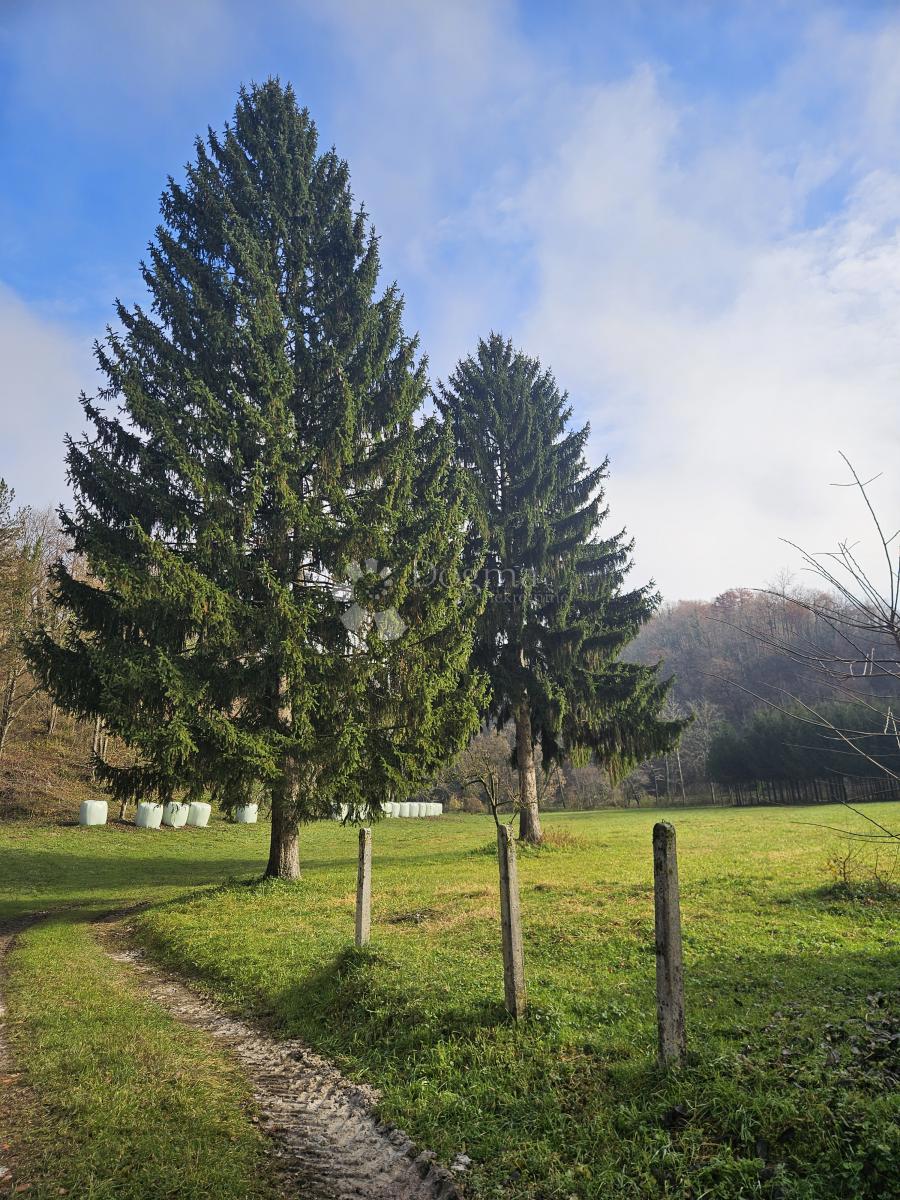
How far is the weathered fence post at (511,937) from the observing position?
5.75 m

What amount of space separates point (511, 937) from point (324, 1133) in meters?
2.08

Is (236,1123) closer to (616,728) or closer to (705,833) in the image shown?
(616,728)

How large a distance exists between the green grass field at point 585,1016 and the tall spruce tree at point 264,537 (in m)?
3.02

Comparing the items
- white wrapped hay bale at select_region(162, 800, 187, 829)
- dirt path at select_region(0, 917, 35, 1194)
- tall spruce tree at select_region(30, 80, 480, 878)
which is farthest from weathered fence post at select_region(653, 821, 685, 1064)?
white wrapped hay bale at select_region(162, 800, 187, 829)

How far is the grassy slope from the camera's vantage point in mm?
3873

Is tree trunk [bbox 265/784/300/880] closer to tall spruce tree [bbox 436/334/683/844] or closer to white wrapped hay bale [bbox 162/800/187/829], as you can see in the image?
tall spruce tree [bbox 436/334/683/844]

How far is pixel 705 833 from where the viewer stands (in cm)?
2489

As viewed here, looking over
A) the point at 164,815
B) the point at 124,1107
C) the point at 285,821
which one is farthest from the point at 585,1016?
the point at 164,815

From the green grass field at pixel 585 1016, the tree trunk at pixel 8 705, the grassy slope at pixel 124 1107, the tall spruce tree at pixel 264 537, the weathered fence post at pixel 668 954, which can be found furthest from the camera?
the tree trunk at pixel 8 705

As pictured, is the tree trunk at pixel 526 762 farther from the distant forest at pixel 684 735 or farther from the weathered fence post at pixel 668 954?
the weathered fence post at pixel 668 954

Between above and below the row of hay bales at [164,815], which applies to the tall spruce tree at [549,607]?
above

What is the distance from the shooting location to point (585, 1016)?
5.80m

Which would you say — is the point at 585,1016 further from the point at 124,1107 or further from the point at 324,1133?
the point at 124,1107

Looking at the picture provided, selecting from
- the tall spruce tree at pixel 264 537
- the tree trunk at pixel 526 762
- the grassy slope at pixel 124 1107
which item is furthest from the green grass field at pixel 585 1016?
the tree trunk at pixel 526 762
